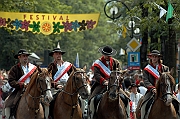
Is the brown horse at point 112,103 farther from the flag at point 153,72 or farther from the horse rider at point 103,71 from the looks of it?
the flag at point 153,72

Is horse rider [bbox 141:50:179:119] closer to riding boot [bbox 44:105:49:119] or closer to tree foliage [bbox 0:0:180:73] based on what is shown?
riding boot [bbox 44:105:49:119]

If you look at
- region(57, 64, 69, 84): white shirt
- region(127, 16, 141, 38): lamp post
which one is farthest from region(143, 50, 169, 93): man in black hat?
region(127, 16, 141, 38): lamp post

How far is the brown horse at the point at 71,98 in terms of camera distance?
16.0 metres

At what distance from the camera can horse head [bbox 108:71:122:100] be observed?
604 inches

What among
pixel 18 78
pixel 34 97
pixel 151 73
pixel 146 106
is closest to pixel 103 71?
pixel 151 73

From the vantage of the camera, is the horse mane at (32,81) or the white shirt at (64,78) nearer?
the horse mane at (32,81)

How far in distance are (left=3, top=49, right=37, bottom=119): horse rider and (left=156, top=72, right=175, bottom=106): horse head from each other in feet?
12.4

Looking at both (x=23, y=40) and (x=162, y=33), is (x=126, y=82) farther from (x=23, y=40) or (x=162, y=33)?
(x=23, y=40)

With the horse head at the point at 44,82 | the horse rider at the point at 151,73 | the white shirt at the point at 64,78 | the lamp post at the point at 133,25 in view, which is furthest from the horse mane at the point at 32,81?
the lamp post at the point at 133,25

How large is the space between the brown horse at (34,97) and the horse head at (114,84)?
5.30 feet

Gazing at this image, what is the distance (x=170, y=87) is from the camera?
52.2ft

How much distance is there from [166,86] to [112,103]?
1.53m

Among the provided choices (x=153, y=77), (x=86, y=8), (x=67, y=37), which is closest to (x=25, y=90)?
(x=153, y=77)

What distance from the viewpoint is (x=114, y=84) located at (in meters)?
15.3
